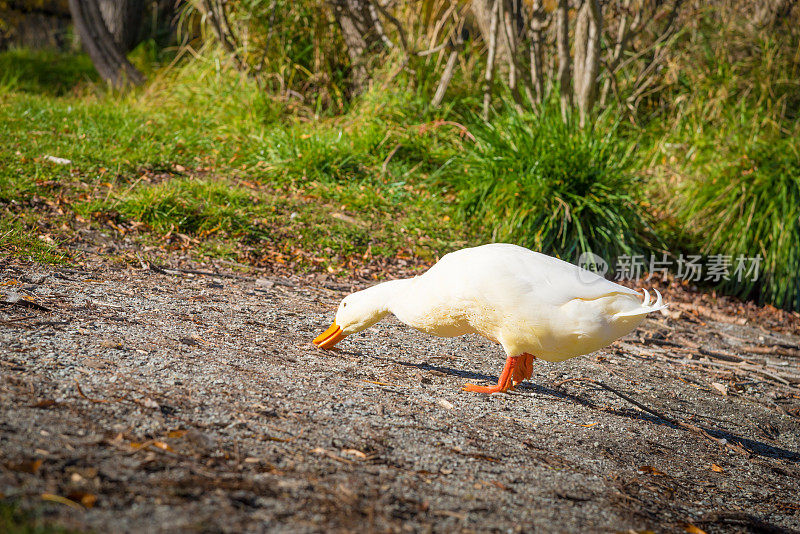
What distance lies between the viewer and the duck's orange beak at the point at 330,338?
3.32 m

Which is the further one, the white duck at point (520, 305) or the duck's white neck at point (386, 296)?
the duck's white neck at point (386, 296)

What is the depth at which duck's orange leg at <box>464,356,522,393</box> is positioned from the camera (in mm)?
3078

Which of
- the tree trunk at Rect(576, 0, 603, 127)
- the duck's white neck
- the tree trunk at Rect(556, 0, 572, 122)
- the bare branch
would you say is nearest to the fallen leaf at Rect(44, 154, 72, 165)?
the duck's white neck

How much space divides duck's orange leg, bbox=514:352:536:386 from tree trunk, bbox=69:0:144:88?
727 centimetres

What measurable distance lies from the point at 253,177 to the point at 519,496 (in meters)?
4.51

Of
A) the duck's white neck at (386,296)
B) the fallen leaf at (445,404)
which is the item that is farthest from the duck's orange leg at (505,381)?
the duck's white neck at (386,296)

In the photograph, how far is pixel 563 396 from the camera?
3.34 meters

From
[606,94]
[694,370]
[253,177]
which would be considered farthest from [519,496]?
[606,94]

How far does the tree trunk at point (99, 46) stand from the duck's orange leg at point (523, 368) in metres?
7.27

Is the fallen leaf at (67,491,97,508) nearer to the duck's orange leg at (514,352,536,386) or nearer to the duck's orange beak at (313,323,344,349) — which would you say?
the duck's orange beak at (313,323,344,349)

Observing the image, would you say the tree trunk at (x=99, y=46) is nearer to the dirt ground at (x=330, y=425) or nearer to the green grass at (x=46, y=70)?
the green grass at (x=46, y=70)

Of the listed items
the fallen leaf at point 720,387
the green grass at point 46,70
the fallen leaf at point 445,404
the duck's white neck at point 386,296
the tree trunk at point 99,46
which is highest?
the tree trunk at point 99,46

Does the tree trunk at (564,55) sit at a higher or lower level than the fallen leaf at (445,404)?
higher

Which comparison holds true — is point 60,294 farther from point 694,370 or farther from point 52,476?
point 694,370
